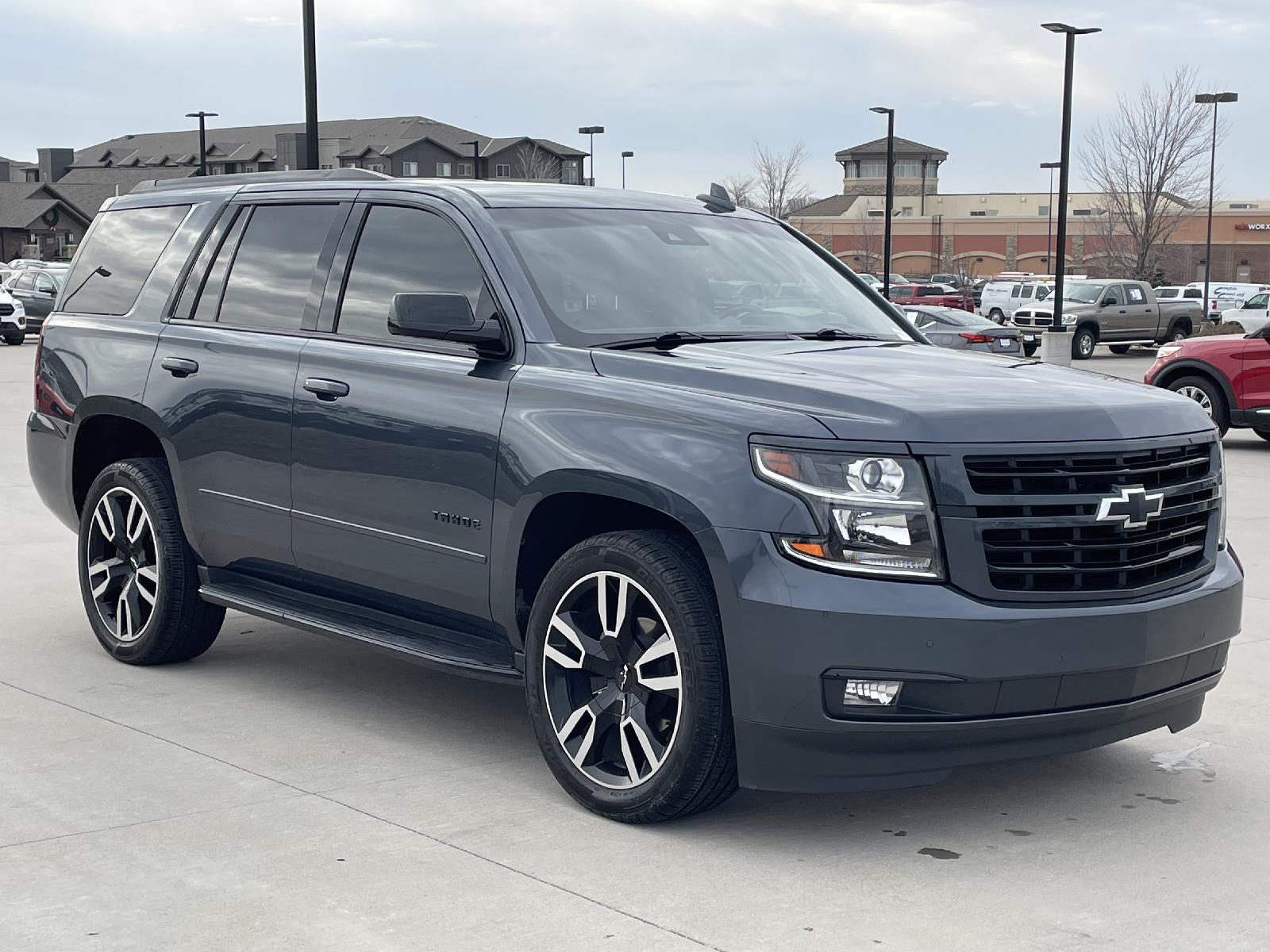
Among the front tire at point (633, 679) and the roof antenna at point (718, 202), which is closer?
the front tire at point (633, 679)

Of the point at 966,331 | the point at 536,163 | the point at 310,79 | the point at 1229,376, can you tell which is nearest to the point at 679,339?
the point at 1229,376

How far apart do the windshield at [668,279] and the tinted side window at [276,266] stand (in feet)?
3.09

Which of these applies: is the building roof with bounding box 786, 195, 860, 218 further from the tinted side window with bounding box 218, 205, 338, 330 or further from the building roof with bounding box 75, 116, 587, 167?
the tinted side window with bounding box 218, 205, 338, 330

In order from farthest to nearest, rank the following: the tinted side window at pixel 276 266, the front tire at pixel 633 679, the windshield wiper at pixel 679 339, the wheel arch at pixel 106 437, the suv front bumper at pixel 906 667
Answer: the wheel arch at pixel 106 437 < the tinted side window at pixel 276 266 < the windshield wiper at pixel 679 339 < the front tire at pixel 633 679 < the suv front bumper at pixel 906 667

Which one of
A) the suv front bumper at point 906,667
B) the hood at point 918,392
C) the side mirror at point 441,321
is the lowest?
the suv front bumper at point 906,667

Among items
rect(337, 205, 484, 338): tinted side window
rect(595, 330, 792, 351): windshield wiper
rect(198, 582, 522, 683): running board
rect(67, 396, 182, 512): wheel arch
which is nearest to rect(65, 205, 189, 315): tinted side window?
rect(67, 396, 182, 512): wheel arch

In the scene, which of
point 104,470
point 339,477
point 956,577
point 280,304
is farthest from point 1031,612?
point 104,470

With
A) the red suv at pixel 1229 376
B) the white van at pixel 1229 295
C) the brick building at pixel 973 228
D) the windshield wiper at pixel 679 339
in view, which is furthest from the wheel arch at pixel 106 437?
the brick building at pixel 973 228

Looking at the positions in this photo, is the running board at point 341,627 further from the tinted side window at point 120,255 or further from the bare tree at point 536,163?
the bare tree at point 536,163

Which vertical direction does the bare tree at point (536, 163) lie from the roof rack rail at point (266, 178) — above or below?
above

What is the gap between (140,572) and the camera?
6.82m

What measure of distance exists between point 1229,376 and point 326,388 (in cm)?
1307

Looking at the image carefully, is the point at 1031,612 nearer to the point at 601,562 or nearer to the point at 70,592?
the point at 601,562

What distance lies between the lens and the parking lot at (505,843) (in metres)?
4.02
